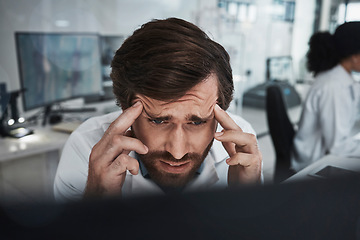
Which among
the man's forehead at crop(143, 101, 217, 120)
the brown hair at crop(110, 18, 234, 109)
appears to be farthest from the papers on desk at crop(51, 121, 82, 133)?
the man's forehead at crop(143, 101, 217, 120)

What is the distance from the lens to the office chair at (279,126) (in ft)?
6.06

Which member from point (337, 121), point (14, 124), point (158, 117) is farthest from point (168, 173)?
point (14, 124)

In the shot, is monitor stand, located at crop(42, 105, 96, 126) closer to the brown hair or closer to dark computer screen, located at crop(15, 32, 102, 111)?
dark computer screen, located at crop(15, 32, 102, 111)

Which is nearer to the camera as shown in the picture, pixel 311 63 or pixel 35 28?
pixel 311 63

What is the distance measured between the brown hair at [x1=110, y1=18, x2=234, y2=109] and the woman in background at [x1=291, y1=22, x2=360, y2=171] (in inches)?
46.2

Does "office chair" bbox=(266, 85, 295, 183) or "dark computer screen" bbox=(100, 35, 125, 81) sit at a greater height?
"dark computer screen" bbox=(100, 35, 125, 81)

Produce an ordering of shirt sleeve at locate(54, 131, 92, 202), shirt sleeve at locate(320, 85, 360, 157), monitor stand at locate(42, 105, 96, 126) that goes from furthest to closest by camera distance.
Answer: monitor stand at locate(42, 105, 96, 126) → shirt sleeve at locate(320, 85, 360, 157) → shirt sleeve at locate(54, 131, 92, 202)

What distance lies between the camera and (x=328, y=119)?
1.82 metres

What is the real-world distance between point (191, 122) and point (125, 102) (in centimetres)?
20

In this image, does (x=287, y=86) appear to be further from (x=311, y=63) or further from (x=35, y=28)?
(x=35, y=28)

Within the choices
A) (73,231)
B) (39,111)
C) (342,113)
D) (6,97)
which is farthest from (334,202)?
(39,111)

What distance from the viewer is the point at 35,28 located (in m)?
2.77

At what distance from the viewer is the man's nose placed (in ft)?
2.48

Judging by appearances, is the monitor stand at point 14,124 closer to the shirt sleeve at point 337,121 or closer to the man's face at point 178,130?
the man's face at point 178,130
